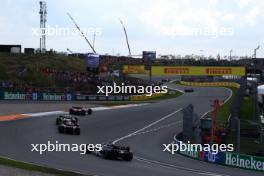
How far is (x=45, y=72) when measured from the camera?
301ft

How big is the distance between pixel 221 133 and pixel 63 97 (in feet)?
149

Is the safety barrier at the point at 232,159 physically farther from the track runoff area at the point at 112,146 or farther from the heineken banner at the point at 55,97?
the heineken banner at the point at 55,97

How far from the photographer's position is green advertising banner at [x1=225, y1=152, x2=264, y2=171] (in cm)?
3050

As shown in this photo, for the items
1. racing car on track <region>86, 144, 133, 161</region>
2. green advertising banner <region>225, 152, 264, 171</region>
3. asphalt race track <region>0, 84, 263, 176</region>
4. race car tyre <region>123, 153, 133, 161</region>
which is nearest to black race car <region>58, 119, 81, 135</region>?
asphalt race track <region>0, 84, 263, 176</region>

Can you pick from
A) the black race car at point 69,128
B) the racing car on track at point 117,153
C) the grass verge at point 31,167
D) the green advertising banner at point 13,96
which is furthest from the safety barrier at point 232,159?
the green advertising banner at point 13,96

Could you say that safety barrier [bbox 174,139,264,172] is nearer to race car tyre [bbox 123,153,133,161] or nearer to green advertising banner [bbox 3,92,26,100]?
race car tyre [bbox 123,153,133,161]

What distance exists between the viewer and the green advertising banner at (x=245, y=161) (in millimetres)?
30500

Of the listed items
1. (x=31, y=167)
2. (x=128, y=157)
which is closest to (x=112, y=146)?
(x=128, y=157)

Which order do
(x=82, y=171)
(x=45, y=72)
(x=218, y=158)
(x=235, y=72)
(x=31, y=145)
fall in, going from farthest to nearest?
(x=45, y=72) → (x=235, y=72) → (x=31, y=145) → (x=218, y=158) → (x=82, y=171)

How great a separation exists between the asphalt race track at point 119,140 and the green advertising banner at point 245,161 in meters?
0.59

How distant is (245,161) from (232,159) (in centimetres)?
94

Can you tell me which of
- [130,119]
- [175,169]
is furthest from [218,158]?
[130,119]

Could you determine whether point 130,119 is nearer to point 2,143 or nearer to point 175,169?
point 2,143

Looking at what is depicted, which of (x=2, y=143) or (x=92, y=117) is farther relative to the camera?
(x=92, y=117)
